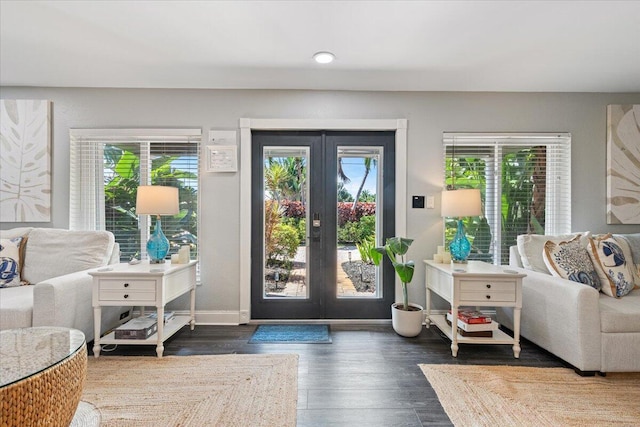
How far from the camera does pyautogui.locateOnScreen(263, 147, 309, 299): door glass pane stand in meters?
3.03

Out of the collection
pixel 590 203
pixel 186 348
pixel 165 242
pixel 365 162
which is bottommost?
pixel 186 348

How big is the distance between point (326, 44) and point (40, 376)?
2375 mm

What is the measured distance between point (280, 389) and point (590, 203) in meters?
3.25

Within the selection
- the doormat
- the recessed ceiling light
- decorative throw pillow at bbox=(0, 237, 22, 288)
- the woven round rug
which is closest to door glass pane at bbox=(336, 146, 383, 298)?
the doormat

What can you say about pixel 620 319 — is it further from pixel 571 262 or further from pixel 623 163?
pixel 623 163

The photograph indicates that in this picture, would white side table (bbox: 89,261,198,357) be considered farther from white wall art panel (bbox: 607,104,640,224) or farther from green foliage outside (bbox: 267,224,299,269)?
white wall art panel (bbox: 607,104,640,224)

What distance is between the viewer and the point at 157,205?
2.46 m

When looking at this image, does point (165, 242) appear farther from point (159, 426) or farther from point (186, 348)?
point (159, 426)

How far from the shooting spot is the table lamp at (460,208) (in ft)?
8.28

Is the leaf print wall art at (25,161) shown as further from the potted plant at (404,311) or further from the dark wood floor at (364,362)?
the potted plant at (404,311)

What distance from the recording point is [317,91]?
9.72ft

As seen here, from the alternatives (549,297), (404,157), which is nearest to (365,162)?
(404,157)

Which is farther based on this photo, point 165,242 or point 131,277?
point 165,242

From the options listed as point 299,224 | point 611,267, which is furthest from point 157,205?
point 611,267
